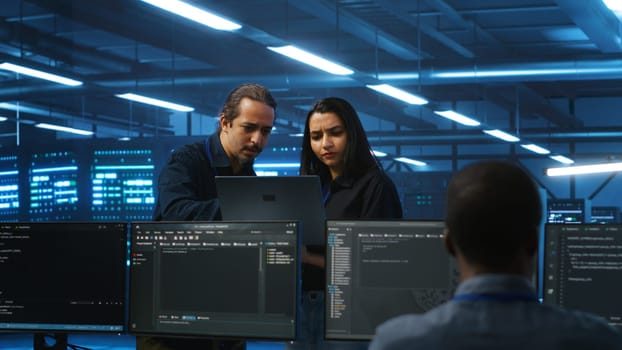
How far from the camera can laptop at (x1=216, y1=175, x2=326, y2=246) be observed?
2295 millimetres

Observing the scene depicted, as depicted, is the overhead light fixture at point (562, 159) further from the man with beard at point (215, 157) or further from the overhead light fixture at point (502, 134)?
the man with beard at point (215, 157)

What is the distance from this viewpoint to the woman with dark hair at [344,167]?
2471 mm

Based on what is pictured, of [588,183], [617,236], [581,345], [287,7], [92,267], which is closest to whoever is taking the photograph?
[581,345]

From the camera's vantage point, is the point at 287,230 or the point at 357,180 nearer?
the point at 287,230

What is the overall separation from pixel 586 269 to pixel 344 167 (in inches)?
30.3

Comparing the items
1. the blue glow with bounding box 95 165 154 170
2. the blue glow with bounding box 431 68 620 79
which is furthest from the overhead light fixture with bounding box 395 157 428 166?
the blue glow with bounding box 95 165 154 170

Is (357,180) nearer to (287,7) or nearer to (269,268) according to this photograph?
(269,268)

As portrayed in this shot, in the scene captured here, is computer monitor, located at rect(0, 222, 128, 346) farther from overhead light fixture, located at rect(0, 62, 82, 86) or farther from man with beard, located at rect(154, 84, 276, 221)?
overhead light fixture, located at rect(0, 62, 82, 86)

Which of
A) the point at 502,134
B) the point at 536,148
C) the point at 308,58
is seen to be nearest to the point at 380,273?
the point at 308,58

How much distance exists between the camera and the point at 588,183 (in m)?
17.1

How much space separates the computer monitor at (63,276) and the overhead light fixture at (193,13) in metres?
2.70

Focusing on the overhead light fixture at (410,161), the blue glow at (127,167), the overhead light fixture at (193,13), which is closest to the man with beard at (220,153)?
the overhead light fixture at (193,13)

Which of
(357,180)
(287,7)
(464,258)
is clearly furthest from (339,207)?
(287,7)

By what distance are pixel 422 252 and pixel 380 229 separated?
0.12 m
